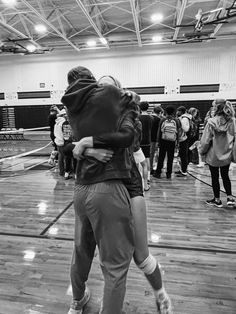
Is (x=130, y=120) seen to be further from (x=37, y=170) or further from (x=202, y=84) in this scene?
(x=202, y=84)

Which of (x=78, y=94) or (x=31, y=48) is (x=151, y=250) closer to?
(x=78, y=94)

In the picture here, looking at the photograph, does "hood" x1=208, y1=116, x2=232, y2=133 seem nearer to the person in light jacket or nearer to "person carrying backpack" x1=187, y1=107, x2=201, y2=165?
the person in light jacket

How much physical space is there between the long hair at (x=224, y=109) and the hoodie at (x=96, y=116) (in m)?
2.42

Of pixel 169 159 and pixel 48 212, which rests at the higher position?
pixel 169 159

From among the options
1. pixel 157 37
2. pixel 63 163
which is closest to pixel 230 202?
pixel 63 163

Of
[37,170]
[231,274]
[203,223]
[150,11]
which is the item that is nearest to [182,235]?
[203,223]

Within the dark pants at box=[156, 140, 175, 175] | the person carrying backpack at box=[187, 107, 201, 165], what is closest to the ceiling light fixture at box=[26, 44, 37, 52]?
the person carrying backpack at box=[187, 107, 201, 165]

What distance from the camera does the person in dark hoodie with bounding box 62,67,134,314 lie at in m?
1.16

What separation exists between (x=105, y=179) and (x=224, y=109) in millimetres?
2569

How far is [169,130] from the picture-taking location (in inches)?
196

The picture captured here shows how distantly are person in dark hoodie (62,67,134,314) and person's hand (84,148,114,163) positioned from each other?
0.03 m

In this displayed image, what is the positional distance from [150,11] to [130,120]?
35.3 ft

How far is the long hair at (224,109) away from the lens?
323 cm

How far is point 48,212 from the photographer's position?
11.6 feet
